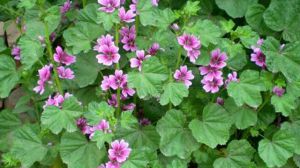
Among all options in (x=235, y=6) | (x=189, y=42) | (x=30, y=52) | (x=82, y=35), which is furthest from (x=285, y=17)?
(x=30, y=52)

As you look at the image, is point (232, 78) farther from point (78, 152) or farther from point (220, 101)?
point (78, 152)

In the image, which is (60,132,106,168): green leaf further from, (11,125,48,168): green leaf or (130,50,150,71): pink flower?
(130,50,150,71): pink flower

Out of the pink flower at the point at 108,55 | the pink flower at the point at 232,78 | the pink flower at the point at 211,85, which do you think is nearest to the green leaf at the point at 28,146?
the pink flower at the point at 108,55

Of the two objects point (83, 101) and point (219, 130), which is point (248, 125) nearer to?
point (219, 130)

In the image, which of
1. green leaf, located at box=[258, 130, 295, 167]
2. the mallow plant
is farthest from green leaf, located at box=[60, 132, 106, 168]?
green leaf, located at box=[258, 130, 295, 167]

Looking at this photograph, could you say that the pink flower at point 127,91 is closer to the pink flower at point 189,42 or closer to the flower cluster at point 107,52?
the flower cluster at point 107,52

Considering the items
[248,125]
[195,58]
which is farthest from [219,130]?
[195,58]
